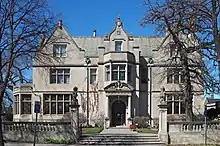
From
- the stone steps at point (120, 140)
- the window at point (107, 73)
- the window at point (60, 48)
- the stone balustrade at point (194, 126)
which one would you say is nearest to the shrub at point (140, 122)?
the window at point (107, 73)

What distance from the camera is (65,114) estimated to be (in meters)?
39.6

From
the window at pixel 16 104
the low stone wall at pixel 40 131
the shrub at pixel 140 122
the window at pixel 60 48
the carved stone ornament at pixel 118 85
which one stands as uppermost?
the window at pixel 60 48

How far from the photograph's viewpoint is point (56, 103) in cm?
4062

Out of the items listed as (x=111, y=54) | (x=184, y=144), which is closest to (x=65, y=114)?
(x=111, y=54)

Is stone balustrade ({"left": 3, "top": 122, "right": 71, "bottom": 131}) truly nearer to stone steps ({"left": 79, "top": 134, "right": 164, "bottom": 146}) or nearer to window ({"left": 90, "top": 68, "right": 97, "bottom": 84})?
stone steps ({"left": 79, "top": 134, "right": 164, "bottom": 146})

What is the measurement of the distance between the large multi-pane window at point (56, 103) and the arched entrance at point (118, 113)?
5.68 metres

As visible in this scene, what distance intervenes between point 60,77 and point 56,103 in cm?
331

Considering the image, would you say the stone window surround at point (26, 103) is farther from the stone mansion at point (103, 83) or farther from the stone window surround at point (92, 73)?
the stone window surround at point (92, 73)

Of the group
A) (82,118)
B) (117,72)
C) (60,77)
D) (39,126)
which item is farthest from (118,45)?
(39,126)

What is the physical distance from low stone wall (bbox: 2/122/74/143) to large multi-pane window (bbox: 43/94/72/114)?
17185mm

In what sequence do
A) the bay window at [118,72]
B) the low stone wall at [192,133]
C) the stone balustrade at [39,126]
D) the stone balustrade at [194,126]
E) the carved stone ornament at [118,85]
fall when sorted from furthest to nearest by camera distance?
the bay window at [118,72] → the carved stone ornament at [118,85] → the stone balustrade at [39,126] → the stone balustrade at [194,126] → the low stone wall at [192,133]

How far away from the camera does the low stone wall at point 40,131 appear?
894 inches

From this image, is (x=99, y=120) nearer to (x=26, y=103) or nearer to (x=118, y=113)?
(x=118, y=113)

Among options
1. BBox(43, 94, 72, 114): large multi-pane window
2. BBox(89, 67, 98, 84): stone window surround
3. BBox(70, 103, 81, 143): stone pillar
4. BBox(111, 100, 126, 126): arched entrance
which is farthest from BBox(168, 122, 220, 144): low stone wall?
BBox(43, 94, 72, 114): large multi-pane window
